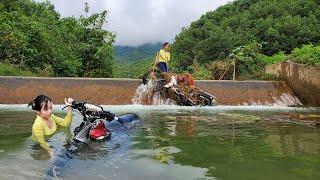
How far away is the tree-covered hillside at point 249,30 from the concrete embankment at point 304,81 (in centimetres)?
2894

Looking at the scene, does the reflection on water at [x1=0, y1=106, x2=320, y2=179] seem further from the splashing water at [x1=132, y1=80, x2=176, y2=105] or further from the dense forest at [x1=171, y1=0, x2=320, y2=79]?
the dense forest at [x1=171, y1=0, x2=320, y2=79]

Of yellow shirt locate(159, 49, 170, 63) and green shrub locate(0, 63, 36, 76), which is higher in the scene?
yellow shirt locate(159, 49, 170, 63)

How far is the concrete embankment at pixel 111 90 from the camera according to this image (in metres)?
16.1

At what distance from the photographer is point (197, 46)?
2336 inches

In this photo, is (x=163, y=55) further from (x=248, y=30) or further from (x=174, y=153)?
(x=248, y=30)

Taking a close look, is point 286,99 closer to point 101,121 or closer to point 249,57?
point 249,57

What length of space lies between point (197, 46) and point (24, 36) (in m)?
39.8

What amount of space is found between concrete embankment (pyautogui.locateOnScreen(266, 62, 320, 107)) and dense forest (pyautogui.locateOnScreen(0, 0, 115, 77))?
36.2 feet

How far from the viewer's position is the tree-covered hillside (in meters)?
51.2

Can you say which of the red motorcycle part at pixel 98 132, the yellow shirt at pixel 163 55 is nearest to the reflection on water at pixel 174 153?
the red motorcycle part at pixel 98 132

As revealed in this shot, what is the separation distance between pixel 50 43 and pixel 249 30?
37046 mm

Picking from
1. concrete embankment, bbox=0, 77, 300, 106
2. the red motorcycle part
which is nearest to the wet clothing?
concrete embankment, bbox=0, 77, 300, 106

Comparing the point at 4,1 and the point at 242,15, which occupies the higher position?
the point at 242,15

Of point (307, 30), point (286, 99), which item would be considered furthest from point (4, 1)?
point (307, 30)
